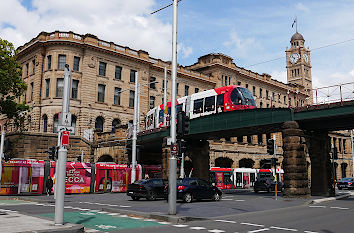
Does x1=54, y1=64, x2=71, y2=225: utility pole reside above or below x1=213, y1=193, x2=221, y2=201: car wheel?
above

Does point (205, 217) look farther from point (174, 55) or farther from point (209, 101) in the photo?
point (209, 101)

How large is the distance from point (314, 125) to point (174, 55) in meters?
15.7

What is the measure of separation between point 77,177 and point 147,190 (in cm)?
1011

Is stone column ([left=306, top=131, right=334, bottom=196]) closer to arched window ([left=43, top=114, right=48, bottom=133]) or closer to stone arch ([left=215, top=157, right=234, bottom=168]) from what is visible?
stone arch ([left=215, top=157, right=234, bottom=168])

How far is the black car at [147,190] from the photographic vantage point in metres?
23.4

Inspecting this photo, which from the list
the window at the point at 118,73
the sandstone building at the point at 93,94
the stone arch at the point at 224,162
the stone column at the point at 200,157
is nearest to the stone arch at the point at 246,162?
the sandstone building at the point at 93,94

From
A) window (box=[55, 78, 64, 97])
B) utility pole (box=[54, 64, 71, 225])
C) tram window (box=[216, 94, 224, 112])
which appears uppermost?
window (box=[55, 78, 64, 97])

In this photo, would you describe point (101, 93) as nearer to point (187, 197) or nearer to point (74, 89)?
point (74, 89)

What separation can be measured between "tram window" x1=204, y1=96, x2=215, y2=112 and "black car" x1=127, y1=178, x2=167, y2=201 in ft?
33.0

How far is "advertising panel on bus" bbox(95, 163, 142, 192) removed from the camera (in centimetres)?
3272

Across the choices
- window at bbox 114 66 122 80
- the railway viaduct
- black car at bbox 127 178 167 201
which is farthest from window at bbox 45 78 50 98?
black car at bbox 127 178 167 201

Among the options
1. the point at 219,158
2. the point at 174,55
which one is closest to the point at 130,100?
the point at 219,158

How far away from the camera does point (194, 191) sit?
21.8 metres

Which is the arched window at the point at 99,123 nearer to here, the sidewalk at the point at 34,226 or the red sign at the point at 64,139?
the sidewalk at the point at 34,226
